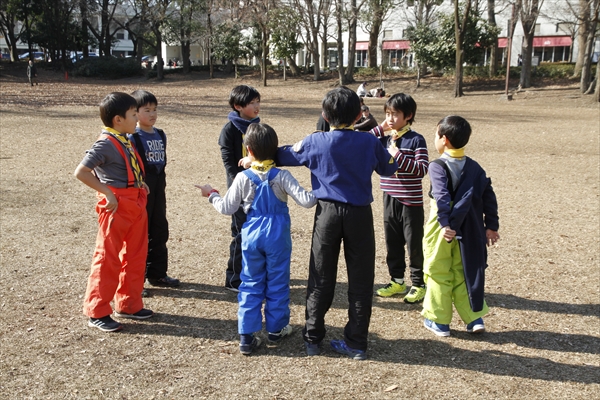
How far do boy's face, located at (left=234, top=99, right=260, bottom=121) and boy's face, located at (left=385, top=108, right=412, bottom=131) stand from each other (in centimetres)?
102

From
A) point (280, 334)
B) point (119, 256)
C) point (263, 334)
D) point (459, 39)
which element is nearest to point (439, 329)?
point (280, 334)

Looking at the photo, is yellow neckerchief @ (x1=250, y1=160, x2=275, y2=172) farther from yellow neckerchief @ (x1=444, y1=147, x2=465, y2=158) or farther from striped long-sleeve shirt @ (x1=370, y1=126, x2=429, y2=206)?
yellow neckerchief @ (x1=444, y1=147, x2=465, y2=158)

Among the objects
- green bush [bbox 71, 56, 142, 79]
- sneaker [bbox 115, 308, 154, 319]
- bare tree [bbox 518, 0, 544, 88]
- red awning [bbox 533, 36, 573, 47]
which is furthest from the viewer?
red awning [bbox 533, 36, 573, 47]

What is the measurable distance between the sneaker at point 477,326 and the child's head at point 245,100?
7.47 feet

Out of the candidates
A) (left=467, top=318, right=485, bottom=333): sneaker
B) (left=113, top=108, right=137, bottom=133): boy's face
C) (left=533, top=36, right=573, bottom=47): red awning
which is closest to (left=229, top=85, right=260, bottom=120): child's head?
(left=113, top=108, right=137, bottom=133): boy's face

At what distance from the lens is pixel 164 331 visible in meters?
3.84

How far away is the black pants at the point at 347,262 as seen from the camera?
3.28m

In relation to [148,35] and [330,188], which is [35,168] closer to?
[330,188]

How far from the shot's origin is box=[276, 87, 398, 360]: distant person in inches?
127

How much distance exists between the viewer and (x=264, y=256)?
3.44 m

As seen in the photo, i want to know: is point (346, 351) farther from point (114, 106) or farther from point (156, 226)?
point (114, 106)

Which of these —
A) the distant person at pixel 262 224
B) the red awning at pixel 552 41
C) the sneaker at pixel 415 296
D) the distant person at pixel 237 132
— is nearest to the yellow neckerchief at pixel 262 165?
the distant person at pixel 262 224

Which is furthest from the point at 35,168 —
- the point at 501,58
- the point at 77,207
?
the point at 501,58

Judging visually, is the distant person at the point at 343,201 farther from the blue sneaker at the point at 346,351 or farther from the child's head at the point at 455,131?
the child's head at the point at 455,131
